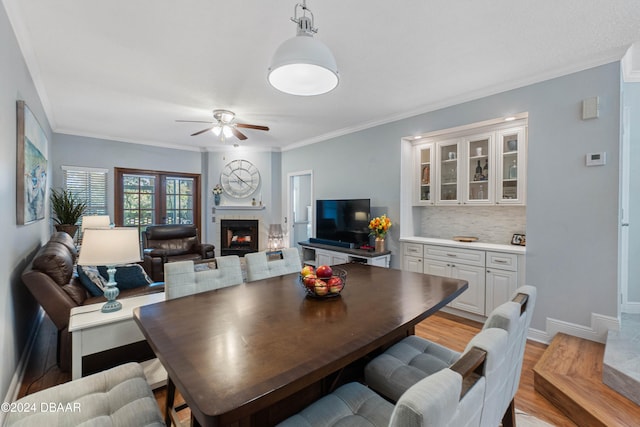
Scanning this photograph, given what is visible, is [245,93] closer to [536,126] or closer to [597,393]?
[536,126]

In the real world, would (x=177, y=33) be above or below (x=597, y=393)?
above

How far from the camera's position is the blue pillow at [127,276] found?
2871mm

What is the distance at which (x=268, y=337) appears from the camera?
3.85 feet

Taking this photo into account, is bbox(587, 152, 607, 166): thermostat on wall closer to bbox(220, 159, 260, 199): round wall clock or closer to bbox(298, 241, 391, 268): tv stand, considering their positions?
bbox(298, 241, 391, 268): tv stand

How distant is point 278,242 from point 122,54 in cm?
425

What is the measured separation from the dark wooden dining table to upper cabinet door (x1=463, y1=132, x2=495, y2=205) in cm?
198

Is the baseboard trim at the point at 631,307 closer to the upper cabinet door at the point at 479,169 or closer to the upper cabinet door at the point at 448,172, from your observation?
the upper cabinet door at the point at 479,169

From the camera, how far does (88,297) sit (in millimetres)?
2549

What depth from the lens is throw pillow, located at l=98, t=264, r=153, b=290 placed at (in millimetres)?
2871

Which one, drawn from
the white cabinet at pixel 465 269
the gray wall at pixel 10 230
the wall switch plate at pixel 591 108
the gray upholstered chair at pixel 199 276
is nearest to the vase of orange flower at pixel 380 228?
the white cabinet at pixel 465 269

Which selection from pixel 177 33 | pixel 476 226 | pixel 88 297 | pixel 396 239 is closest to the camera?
pixel 177 33

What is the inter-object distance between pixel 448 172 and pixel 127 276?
3923mm

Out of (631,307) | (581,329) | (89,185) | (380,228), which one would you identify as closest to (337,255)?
(380,228)

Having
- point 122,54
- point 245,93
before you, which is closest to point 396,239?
point 245,93
